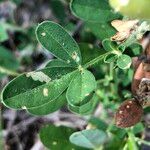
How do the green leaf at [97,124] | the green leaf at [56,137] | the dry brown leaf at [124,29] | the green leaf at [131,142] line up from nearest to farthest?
the dry brown leaf at [124,29] → the green leaf at [131,142] → the green leaf at [56,137] → the green leaf at [97,124]

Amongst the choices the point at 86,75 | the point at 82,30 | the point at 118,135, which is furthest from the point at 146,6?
the point at 82,30

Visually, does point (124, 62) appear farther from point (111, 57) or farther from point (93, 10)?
point (93, 10)

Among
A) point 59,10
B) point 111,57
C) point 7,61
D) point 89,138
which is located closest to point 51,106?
point 89,138

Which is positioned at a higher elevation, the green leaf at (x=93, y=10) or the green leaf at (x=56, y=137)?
the green leaf at (x=93, y=10)

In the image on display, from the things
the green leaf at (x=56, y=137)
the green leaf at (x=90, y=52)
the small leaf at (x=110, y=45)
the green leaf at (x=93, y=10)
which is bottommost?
the green leaf at (x=56, y=137)

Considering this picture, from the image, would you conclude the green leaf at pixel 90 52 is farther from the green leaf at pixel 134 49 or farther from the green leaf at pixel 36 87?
the green leaf at pixel 36 87

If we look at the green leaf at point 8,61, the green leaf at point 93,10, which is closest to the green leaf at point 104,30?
the green leaf at point 93,10

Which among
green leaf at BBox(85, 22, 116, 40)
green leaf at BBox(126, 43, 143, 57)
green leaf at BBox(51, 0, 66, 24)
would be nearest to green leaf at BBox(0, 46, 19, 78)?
green leaf at BBox(51, 0, 66, 24)
